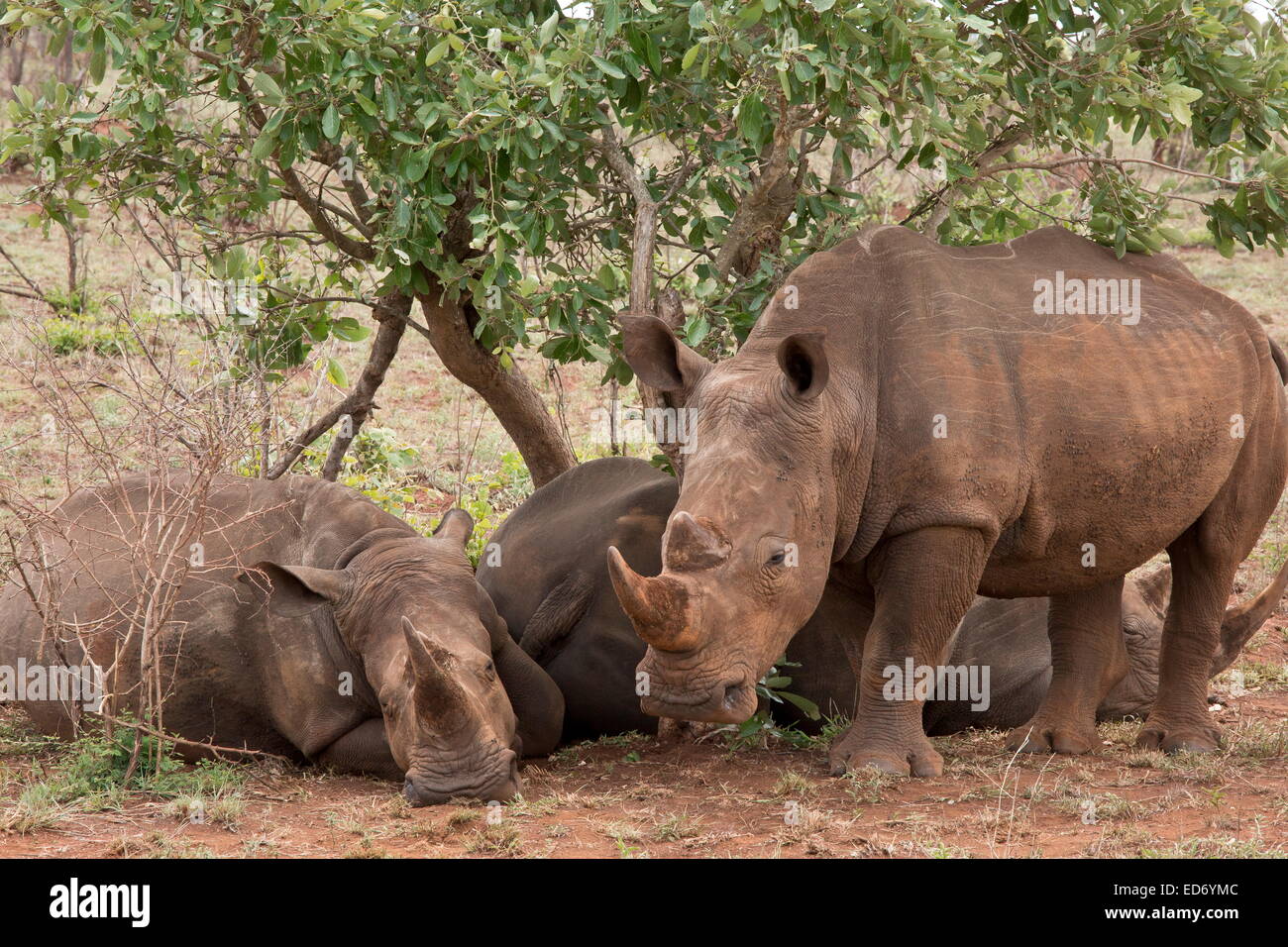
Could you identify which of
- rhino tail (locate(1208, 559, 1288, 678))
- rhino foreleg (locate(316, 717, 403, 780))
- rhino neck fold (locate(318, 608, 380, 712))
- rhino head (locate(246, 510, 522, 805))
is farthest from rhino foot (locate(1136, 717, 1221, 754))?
rhino neck fold (locate(318, 608, 380, 712))


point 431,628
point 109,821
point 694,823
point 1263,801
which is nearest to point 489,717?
point 431,628

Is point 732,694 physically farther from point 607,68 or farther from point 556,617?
point 607,68

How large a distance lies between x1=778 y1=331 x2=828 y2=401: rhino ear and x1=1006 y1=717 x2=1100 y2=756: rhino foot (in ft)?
7.20

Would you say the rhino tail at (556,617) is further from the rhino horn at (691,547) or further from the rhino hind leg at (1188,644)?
the rhino hind leg at (1188,644)

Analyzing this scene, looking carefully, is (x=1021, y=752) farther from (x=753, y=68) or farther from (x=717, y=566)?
(x=753, y=68)

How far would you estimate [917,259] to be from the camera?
6898 mm

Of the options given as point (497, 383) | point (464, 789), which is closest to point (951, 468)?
point (464, 789)

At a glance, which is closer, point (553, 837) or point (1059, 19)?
point (553, 837)

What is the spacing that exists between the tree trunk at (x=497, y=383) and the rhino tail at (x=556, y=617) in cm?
145

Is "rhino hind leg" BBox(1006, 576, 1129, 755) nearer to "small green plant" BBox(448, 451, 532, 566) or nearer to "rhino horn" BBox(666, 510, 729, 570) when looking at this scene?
"rhino horn" BBox(666, 510, 729, 570)

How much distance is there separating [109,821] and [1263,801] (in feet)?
14.5

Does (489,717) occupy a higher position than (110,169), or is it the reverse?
(110,169)

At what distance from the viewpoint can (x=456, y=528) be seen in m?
7.85

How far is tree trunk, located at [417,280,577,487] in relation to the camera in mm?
8828
